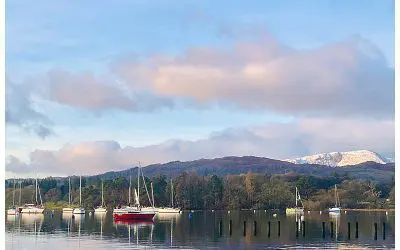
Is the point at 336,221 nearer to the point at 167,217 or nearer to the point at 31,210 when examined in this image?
the point at 167,217

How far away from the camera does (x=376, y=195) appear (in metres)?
89.5

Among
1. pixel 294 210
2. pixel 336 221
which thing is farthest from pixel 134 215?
pixel 294 210

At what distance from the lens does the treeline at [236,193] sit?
8550 centimetres

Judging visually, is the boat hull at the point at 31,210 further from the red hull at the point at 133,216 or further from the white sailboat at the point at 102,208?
the red hull at the point at 133,216

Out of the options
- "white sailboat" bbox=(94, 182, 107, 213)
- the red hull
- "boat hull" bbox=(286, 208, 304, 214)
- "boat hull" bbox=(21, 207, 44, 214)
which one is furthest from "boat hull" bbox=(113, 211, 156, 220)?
"boat hull" bbox=(286, 208, 304, 214)

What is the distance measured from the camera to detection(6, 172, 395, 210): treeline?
8550 cm

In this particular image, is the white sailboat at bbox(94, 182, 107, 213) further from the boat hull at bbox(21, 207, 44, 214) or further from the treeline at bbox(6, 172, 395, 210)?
the boat hull at bbox(21, 207, 44, 214)

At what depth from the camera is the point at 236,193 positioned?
88.9 meters

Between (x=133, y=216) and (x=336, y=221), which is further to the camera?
(x=336, y=221)

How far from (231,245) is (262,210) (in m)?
56.4
